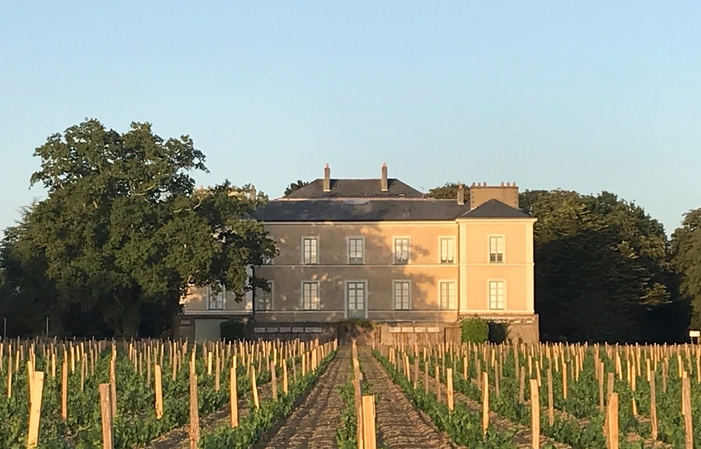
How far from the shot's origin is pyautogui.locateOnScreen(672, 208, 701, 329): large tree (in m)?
63.2

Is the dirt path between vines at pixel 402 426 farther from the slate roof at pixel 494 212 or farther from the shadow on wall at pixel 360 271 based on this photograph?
the shadow on wall at pixel 360 271

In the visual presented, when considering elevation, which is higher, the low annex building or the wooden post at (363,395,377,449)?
the low annex building

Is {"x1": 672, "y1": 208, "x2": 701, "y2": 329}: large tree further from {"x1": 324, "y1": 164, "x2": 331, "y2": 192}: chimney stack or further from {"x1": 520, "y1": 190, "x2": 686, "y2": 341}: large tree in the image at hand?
{"x1": 324, "y1": 164, "x2": 331, "y2": 192}: chimney stack

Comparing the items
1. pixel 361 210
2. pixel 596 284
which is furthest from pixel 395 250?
pixel 596 284

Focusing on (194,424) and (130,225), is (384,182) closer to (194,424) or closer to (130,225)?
(130,225)

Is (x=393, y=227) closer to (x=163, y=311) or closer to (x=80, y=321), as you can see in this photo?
(x=163, y=311)

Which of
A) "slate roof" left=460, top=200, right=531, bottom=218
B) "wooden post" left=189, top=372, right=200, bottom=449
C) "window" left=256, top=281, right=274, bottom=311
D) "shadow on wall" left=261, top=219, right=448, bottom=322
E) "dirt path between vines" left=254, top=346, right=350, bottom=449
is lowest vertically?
"dirt path between vines" left=254, top=346, right=350, bottom=449

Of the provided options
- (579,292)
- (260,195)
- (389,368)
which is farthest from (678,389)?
(579,292)

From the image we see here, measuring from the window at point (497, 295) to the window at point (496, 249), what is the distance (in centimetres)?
121

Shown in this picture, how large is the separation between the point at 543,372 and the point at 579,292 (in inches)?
1265

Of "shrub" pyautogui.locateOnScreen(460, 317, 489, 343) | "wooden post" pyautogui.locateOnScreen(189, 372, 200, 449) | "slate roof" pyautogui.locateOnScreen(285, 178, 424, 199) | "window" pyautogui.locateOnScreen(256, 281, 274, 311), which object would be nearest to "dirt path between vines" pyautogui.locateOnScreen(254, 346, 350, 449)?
"wooden post" pyautogui.locateOnScreen(189, 372, 200, 449)

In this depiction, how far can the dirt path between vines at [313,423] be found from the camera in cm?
1738

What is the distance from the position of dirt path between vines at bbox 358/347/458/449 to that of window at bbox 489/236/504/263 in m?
27.7

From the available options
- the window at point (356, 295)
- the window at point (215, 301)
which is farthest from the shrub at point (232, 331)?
the window at point (356, 295)
